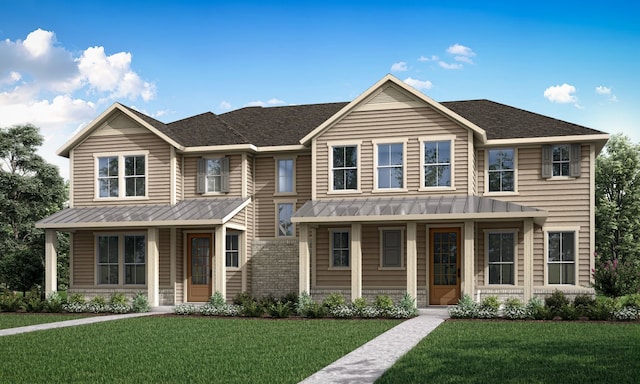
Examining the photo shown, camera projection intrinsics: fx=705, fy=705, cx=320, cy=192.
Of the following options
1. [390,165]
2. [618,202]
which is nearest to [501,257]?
[390,165]

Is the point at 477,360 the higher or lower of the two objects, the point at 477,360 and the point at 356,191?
the lower

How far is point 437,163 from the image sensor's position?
76.8 ft

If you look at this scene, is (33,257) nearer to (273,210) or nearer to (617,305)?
(273,210)

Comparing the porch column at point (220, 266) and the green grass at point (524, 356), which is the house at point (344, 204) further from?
the green grass at point (524, 356)

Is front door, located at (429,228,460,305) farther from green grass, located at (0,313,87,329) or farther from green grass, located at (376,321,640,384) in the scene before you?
green grass, located at (0,313,87,329)

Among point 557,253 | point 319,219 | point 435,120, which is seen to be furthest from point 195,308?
point 557,253

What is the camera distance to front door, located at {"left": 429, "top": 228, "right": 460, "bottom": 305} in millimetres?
23797

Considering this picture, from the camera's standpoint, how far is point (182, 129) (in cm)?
2741

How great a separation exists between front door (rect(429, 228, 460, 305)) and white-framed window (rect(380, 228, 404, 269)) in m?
1.03

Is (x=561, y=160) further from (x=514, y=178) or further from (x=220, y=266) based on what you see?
(x=220, y=266)

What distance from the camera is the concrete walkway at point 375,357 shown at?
10.5m

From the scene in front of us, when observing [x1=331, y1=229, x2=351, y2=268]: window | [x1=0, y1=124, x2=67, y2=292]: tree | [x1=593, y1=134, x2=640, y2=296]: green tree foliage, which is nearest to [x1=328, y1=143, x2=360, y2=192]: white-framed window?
[x1=331, y1=229, x2=351, y2=268]: window

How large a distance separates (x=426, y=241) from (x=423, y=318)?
4284mm

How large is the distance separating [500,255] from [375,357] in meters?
12.7
